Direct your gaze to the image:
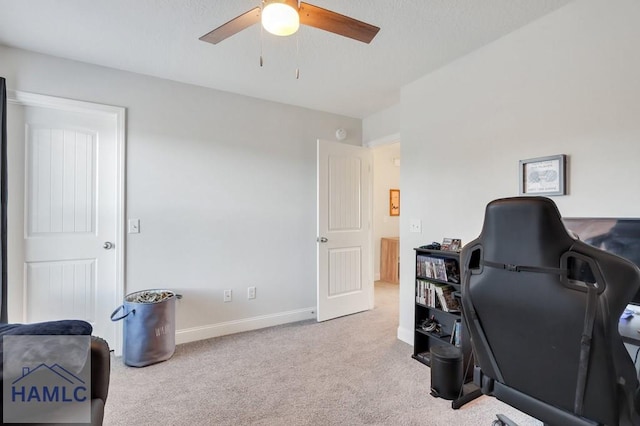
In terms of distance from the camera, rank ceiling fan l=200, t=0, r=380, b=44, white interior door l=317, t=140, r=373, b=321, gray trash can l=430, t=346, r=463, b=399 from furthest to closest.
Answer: white interior door l=317, t=140, r=373, b=321, gray trash can l=430, t=346, r=463, b=399, ceiling fan l=200, t=0, r=380, b=44

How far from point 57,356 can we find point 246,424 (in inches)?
42.7

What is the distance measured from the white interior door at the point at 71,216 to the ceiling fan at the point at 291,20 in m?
1.64

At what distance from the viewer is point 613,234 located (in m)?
1.55

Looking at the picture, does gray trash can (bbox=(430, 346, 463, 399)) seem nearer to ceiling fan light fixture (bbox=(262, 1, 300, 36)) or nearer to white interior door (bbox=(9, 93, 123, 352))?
ceiling fan light fixture (bbox=(262, 1, 300, 36))

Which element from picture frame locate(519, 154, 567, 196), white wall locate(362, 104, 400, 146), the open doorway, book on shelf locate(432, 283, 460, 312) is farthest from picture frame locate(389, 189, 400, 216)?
picture frame locate(519, 154, 567, 196)

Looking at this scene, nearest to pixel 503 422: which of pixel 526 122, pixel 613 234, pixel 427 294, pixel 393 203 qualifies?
pixel 427 294

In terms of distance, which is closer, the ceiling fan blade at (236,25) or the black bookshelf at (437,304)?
the ceiling fan blade at (236,25)

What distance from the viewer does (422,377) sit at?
91.7 inches

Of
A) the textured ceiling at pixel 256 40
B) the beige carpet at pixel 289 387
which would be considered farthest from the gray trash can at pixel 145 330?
the textured ceiling at pixel 256 40

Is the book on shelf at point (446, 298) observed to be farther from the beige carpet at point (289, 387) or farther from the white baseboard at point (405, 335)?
the white baseboard at point (405, 335)

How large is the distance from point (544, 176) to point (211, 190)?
108 inches

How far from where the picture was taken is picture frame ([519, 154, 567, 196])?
190cm

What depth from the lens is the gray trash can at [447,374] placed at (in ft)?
6.64

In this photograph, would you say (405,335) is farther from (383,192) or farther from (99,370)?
(383,192)
